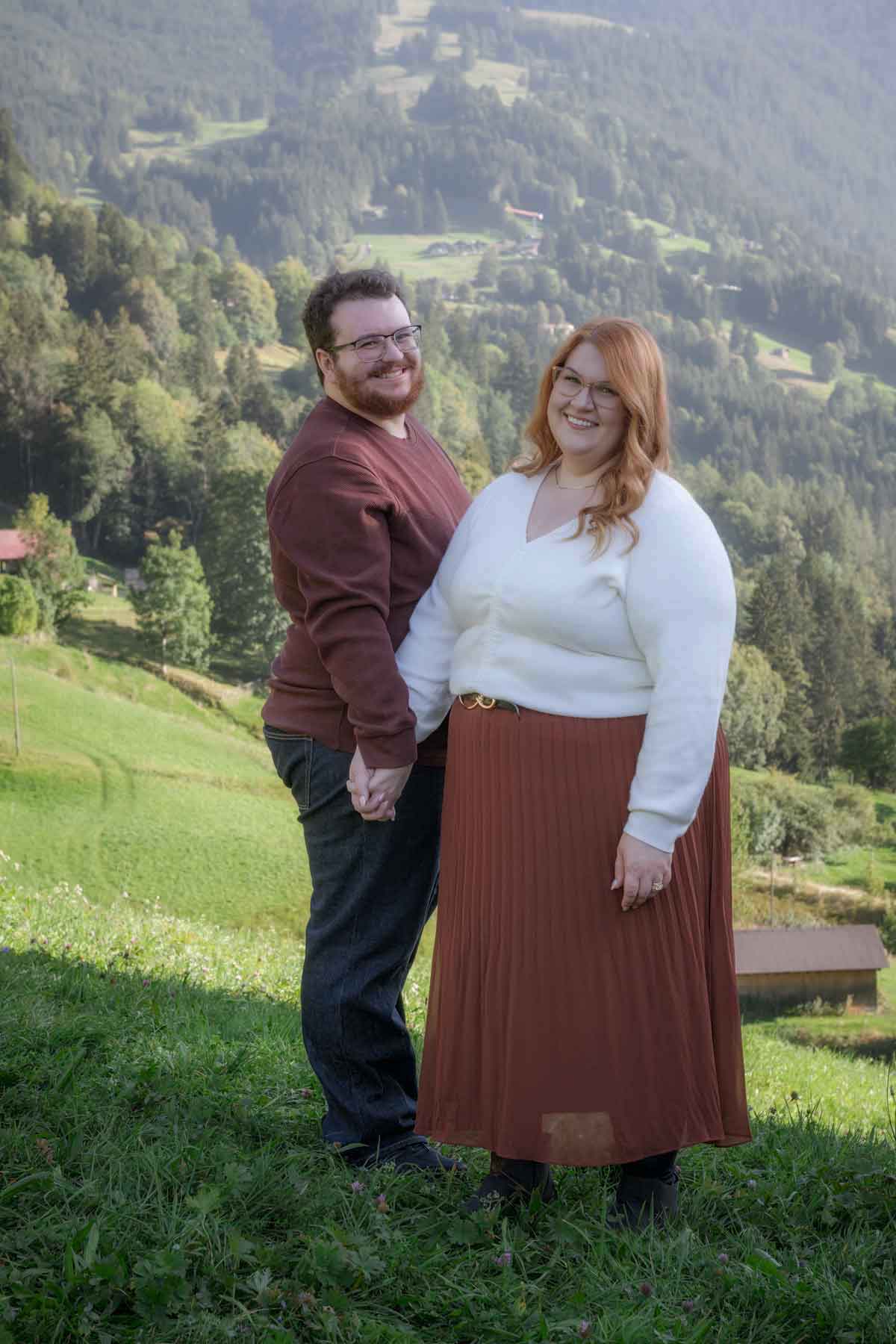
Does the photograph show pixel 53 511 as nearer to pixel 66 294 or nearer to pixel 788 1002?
pixel 66 294

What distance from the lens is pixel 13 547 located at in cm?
3931

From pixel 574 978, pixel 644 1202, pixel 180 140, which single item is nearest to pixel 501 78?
pixel 180 140

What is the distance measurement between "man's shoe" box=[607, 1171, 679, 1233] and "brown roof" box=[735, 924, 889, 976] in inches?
1037

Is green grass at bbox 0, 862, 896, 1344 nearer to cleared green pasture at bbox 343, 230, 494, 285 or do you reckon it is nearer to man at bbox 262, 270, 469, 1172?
man at bbox 262, 270, 469, 1172

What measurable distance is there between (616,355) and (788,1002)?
30014 millimetres

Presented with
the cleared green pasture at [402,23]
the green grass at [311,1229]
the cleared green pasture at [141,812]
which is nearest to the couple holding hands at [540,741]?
the green grass at [311,1229]

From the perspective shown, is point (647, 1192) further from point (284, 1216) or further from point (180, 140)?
point (180, 140)

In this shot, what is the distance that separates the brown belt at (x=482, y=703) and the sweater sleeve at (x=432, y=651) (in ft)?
0.37

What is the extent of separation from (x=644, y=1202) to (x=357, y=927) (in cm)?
86

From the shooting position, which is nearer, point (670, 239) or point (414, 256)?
point (414, 256)

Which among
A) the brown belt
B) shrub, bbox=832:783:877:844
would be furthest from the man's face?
shrub, bbox=832:783:877:844

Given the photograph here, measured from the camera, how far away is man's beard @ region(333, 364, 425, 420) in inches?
113

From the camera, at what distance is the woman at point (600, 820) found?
2553 millimetres

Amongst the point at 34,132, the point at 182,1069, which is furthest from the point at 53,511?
the point at 34,132
